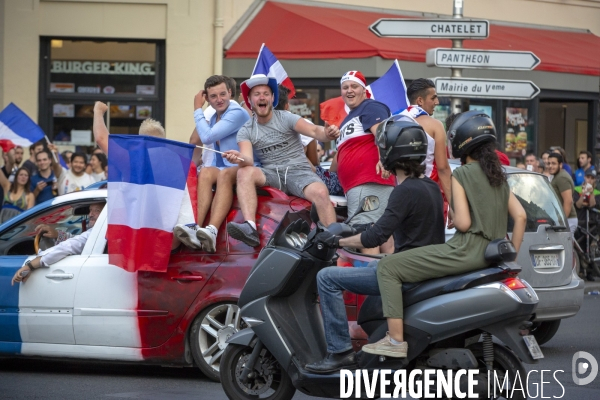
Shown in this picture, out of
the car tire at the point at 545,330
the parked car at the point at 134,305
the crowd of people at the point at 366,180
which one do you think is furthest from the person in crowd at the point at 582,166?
the parked car at the point at 134,305

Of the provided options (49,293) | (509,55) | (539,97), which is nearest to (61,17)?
(509,55)

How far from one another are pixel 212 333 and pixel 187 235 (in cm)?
73

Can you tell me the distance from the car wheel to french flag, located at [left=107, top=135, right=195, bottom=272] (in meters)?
0.48

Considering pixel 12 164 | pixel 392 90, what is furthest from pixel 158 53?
pixel 392 90

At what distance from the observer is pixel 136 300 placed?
768cm

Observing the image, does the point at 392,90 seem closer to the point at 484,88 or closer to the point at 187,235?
the point at 187,235

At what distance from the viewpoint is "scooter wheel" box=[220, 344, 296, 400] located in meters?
6.36

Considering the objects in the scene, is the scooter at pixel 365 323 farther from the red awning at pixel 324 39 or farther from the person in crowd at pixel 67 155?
the red awning at pixel 324 39

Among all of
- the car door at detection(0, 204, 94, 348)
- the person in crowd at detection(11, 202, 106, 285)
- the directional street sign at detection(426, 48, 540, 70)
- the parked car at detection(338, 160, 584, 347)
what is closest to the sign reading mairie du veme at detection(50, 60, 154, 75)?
the directional street sign at detection(426, 48, 540, 70)

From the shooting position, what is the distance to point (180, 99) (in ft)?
60.1

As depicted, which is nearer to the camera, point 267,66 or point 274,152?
point 274,152

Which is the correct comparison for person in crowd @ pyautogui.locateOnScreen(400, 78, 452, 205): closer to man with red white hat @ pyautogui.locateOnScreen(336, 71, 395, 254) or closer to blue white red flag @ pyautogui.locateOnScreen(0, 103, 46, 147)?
man with red white hat @ pyautogui.locateOnScreen(336, 71, 395, 254)

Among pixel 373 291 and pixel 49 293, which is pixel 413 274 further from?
pixel 49 293

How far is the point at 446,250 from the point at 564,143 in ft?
58.0
